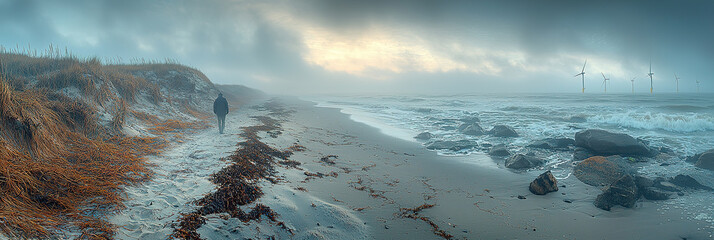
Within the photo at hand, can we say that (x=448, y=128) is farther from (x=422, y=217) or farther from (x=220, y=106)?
(x=422, y=217)

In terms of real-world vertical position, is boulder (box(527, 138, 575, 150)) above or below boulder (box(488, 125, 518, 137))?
below

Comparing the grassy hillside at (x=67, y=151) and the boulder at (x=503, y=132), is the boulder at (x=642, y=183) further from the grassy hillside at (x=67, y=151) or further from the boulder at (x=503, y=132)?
the grassy hillside at (x=67, y=151)

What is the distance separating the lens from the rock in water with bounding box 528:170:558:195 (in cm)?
611

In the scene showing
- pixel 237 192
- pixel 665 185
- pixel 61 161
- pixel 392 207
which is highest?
pixel 61 161

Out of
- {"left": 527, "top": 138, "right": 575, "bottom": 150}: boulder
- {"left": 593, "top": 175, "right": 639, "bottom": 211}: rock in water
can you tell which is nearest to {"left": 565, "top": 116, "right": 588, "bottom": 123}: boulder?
{"left": 527, "top": 138, "right": 575, "bottom": 150}: boulder

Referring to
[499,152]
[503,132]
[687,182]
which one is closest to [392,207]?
[499,152]

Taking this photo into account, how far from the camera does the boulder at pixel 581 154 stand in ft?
30.0

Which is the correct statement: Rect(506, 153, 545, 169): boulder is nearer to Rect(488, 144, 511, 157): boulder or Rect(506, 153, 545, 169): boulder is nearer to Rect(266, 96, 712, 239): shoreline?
Rect(266, 96, 712, 239): shoreline

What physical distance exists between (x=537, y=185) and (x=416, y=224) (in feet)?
11.0

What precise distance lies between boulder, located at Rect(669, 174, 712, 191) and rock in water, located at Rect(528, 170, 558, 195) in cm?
314

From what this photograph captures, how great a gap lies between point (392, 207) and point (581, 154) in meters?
8.05

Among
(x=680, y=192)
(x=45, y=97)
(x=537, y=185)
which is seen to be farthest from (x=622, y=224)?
(x=45, y=97)

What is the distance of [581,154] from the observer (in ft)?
31.0

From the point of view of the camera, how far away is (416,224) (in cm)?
461
